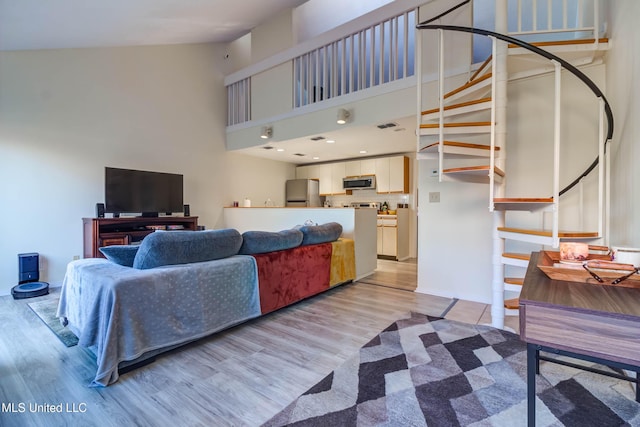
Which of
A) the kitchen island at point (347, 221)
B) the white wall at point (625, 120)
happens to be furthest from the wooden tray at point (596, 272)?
the kitchen island at point (347, 221)

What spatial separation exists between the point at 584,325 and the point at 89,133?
17.8 feet

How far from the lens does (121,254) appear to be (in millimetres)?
2115

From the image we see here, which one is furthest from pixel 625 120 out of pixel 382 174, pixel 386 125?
pixel 382 174

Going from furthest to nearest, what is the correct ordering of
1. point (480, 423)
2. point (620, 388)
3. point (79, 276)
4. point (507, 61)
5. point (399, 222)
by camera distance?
point (399, 222), point (507, 61), point (79, 276), point (620, 388), point (480, 423)

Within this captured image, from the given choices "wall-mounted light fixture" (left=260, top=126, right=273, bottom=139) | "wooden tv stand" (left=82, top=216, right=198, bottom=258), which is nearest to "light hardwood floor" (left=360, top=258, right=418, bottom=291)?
"wall-mounted light fixture" (left=260, top=126, right=273, bottom=139)

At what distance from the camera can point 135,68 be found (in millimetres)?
4594

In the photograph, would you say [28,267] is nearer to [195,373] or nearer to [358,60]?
[195,373]

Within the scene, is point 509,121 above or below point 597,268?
above

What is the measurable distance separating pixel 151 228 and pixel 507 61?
15.8 feet

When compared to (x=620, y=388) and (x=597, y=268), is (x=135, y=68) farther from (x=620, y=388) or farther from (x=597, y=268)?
(x=620, y=388)

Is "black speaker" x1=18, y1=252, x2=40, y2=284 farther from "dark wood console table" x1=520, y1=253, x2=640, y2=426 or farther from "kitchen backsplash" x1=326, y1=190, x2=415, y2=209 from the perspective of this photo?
"kitchen backsplash" x1=326, y1=190, x2=415, y2=209

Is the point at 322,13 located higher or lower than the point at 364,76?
higher

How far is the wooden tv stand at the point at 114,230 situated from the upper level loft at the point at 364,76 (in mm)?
2182

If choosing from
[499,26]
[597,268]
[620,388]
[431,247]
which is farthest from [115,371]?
[499,26]
